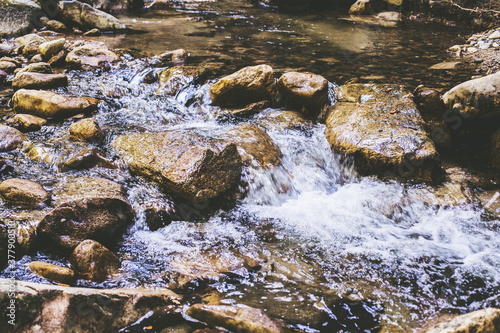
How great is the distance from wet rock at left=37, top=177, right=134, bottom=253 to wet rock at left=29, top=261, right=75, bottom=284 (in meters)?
0.28

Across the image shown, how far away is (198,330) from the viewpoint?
2.12m

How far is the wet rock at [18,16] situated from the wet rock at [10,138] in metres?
6.63

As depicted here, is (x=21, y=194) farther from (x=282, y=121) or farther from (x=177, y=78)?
(x=177, y=78)

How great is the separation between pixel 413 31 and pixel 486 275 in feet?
35.6

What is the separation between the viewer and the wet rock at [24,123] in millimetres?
4541

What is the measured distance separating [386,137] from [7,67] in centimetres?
747

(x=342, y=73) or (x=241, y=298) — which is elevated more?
(x=342, y=73)

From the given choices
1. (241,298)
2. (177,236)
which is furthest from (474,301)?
(177,236)

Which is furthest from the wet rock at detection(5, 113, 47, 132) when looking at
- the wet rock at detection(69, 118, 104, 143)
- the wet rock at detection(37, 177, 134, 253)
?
the wet rock at detection(37, 177, 134, 253)

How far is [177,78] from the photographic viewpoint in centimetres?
629

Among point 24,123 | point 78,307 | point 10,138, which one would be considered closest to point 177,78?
point 24,123

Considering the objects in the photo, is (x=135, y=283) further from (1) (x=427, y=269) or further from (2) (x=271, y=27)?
(2) (x=271, y=27)

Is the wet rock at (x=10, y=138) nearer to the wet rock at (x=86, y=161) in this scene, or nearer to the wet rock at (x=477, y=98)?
the wet rock at (x=86, y=161)

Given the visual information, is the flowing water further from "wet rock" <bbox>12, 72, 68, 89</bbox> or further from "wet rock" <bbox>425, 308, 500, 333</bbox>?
"wet rock" <bbox>425, 308, 500, 333</bbox>
